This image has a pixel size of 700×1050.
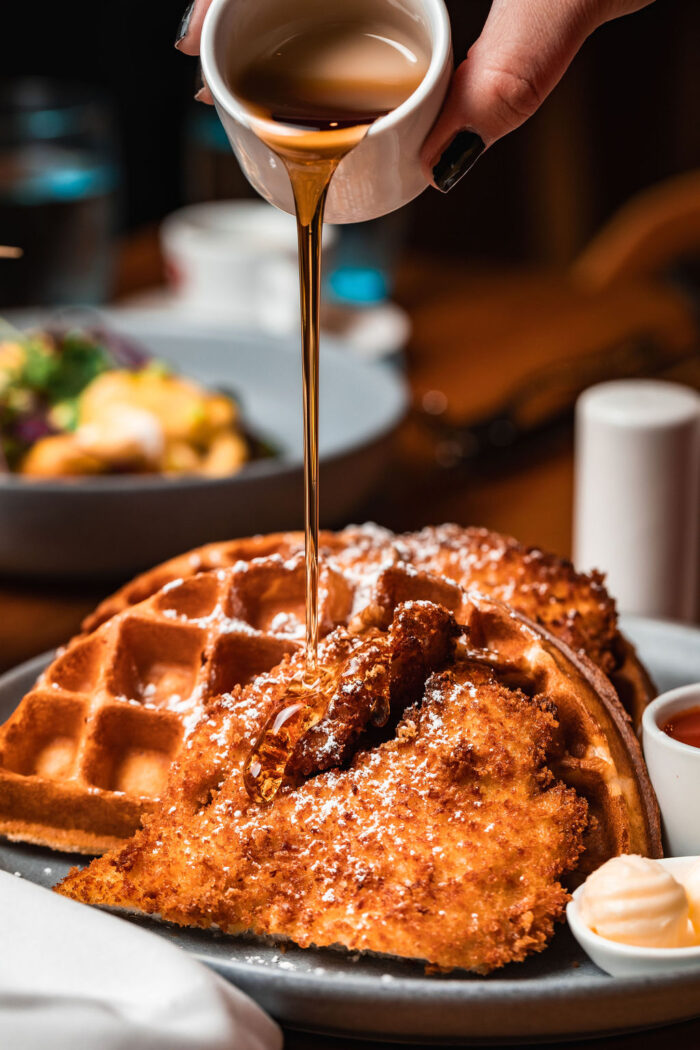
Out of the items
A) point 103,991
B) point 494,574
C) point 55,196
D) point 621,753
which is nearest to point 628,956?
point 621,753

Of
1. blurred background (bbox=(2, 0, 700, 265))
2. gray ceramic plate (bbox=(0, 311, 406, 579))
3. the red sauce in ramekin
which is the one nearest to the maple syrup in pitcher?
the red sauce in ramekin

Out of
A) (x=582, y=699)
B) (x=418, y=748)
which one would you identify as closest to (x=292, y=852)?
(x=418, y=748)

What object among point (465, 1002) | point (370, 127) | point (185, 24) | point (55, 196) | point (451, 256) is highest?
point (185, 24)

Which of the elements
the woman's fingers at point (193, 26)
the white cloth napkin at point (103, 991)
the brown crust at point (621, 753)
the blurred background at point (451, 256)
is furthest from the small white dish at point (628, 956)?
the blurred background at point (451, 256)

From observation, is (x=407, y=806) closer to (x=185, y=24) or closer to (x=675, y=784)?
(x=675, y=784)

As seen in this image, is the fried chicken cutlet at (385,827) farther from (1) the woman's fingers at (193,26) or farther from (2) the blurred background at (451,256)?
(2) the blurred background at (451,256)

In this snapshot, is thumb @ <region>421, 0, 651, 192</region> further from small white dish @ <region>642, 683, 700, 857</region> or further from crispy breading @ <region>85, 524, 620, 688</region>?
small white dish @ <region>642, 683, 700, 857</region>
